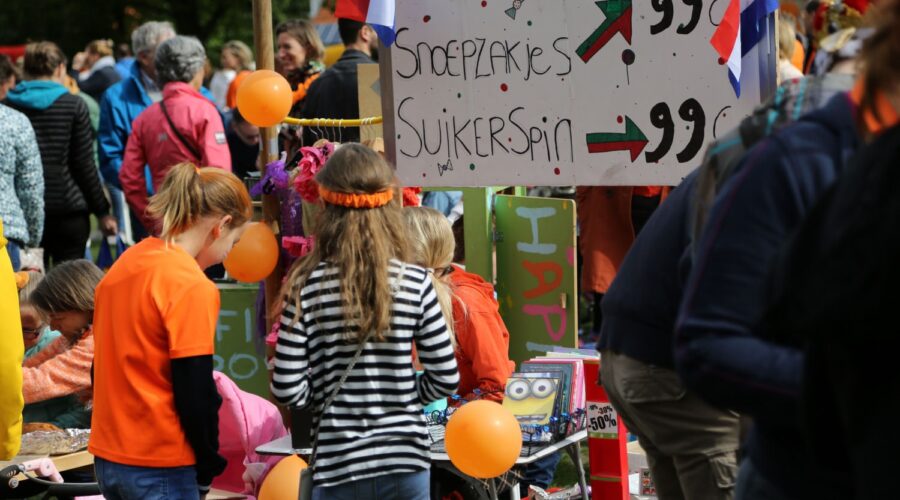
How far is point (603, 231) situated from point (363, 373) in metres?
4.10

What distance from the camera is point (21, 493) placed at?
4395mm

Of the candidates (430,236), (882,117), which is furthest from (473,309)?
(882,117)

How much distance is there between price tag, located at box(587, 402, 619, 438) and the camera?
423 centimetres

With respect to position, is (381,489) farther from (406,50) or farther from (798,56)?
(798,56)

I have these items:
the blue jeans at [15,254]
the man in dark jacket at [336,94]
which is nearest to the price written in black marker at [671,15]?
the man in dark jacket at [336,94]

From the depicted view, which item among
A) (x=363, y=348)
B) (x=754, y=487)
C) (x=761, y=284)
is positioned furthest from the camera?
(x=363, y=348)

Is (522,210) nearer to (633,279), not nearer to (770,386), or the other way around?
(633,279)

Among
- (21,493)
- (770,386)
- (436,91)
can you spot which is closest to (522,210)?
(436,91)

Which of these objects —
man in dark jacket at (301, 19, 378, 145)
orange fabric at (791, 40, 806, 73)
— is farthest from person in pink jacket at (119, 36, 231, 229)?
orange fabric at (791, 40, 806, 73)

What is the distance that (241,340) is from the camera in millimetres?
6195

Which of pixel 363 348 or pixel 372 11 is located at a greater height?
pixel 372 11

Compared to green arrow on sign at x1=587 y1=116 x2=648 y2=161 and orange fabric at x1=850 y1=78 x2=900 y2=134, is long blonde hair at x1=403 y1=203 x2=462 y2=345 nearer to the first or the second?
green arrow on sign at x1=587 y1=116 x2=648 y2=161

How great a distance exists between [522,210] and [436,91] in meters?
1.26

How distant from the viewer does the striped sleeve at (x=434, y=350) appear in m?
3.40
